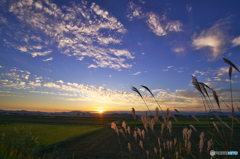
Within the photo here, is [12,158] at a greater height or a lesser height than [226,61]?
lesser

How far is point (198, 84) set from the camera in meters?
2.10

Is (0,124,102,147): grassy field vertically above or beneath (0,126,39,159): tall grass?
beneath

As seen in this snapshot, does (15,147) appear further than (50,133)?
No

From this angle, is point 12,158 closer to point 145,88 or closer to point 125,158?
point 145,88

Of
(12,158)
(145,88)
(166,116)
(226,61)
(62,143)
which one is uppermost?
(226,61)

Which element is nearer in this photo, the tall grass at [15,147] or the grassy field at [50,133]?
the tall grass at [15,147]

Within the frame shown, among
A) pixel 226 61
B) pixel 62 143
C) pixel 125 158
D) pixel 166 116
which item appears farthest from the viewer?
pixel 62 143

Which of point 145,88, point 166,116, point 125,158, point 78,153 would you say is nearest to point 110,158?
point 125,158

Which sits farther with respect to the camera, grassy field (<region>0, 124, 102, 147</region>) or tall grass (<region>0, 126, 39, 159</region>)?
grassy field (<region>0, 124, 102, 147</region>)

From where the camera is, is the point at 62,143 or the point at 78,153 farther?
the point at 62,143

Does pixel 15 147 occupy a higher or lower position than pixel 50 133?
higher

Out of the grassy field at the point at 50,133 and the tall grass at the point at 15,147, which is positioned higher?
the tall grass at the point at 15,147

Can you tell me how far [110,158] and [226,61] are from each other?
613cm

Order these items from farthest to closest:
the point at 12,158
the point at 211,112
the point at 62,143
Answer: the point at 62,143, the point at 12,158, the point at 211,112
